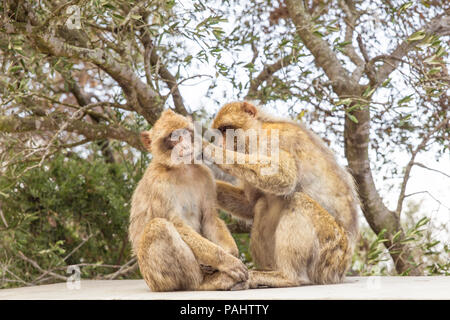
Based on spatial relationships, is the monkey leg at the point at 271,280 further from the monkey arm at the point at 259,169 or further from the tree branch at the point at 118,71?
the tree branch at the point at 118,71

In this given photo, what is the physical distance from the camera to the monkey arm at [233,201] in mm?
4113

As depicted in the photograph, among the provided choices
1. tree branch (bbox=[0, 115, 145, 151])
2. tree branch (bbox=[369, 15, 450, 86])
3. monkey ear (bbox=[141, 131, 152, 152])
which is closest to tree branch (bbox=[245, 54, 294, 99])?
tree branch (bbox=[369, 15, 450, 86])

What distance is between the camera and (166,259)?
3268 mm

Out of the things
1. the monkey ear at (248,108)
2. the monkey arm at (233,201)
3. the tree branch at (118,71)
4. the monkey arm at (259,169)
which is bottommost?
the monkey arm at (233,201)

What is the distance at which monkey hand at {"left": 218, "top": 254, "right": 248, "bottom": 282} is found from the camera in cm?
328

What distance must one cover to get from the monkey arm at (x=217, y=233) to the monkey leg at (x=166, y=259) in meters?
0.30

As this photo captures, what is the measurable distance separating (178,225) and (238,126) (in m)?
0.89

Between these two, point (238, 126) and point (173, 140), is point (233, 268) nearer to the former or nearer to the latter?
point (173, 140)

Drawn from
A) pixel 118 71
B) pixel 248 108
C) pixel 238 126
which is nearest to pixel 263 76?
pixel 118 71

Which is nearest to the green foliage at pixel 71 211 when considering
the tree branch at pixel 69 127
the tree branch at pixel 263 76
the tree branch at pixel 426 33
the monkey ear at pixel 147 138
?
the tree branch at pixel 69 127

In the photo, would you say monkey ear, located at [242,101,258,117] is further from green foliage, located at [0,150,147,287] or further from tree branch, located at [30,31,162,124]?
green foliage, located at [0,150,147,287]

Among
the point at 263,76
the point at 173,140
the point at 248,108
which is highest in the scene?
the point at 263,76
